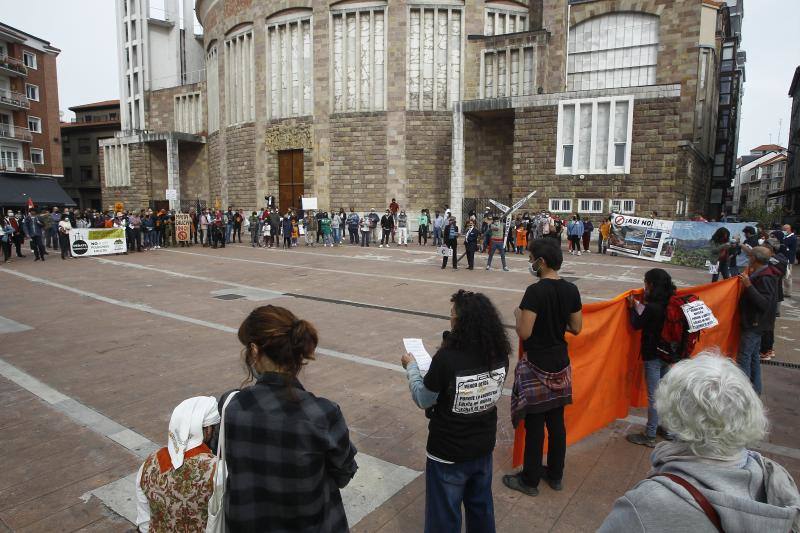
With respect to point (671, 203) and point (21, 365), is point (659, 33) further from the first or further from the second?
point (21, 365)

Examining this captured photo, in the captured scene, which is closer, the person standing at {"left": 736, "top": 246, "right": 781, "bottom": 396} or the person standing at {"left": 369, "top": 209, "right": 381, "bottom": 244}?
the person standing at {"left": 736, "top": 246, "right": 781, "bottom": 396}

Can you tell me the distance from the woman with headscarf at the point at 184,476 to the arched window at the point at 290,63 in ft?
105

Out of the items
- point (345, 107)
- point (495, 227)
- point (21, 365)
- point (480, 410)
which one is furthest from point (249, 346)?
point (345, 107)

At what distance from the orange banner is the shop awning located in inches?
1907

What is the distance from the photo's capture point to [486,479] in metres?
2.93

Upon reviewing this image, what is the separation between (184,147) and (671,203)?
36.1 metres

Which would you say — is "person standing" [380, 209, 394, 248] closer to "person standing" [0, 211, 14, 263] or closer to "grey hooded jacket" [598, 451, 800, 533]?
"person standing" [0, 211, 14, 263]

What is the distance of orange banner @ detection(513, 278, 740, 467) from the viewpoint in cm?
457

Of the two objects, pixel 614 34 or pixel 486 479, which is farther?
pixel 614 34

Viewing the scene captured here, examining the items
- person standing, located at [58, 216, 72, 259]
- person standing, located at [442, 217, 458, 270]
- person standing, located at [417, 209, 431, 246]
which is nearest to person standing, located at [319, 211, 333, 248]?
person standing, located at [417, 209, 431, 246]

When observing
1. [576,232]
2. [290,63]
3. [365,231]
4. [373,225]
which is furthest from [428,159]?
[576,232]

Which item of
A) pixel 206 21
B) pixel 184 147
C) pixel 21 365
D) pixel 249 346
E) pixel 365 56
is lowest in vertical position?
pixel 21 365

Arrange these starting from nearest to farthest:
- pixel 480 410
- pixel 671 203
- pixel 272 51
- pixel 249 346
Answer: pixel 249 346
pixel 480 410
pixel 671 203
pixel 272 51

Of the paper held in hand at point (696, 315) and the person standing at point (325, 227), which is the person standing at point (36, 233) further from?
the paper held in hand at point (696, 315)
